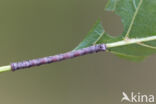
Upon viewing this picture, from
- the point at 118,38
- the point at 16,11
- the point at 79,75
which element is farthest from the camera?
the point at 79,75

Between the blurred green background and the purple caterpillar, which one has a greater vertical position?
the blurred green background

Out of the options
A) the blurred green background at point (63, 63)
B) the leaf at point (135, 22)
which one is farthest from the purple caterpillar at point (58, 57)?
the blurred green background at point (63, 63)

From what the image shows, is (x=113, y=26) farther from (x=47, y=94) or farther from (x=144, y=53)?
(x=144, y=53)

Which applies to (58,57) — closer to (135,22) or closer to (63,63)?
(135,22)

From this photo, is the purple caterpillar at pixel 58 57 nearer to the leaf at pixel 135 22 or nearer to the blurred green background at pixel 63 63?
the leaf at pixel 135 22

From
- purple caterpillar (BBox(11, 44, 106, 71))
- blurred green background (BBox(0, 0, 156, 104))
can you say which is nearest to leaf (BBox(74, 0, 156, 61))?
purple caterpillar (BBox(11, 44, 106, 71))

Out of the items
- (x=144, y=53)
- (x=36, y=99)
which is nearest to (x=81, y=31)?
(x=36, y=99)

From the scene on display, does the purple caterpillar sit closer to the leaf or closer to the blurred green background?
the leaf
